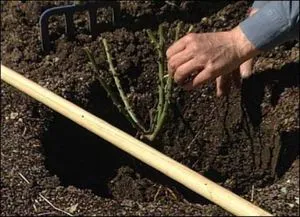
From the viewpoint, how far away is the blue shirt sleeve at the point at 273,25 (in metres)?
1.89

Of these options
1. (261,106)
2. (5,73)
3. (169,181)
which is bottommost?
(169,181)

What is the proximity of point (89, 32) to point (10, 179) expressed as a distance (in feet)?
2.85

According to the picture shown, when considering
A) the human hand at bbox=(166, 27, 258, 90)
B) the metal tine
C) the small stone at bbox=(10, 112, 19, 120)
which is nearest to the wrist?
the human hand at bbox=(166, 27, 258, 90)

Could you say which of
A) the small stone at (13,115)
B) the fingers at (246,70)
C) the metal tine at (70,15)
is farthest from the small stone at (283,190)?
the metal tine at (70,15)

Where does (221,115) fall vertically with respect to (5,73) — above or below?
below

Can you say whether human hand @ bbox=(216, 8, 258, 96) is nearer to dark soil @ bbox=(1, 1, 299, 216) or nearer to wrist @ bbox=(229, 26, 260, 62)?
dark soil @ bbox=(1, 1, 299, 216)

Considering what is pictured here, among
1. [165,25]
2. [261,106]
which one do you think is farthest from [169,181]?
[165,25]

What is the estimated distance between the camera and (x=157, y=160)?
1827 millimetres

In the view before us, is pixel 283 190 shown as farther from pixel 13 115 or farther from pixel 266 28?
pixel 13 115

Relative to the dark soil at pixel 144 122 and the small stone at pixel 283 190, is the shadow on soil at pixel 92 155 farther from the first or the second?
the small stone at pixel 283 190

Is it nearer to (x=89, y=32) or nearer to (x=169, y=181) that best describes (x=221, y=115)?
(x=169, y=181)

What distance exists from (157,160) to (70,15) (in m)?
1.27

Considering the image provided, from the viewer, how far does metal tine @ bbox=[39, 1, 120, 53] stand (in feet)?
9.48

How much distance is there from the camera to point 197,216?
2188 millimetres
